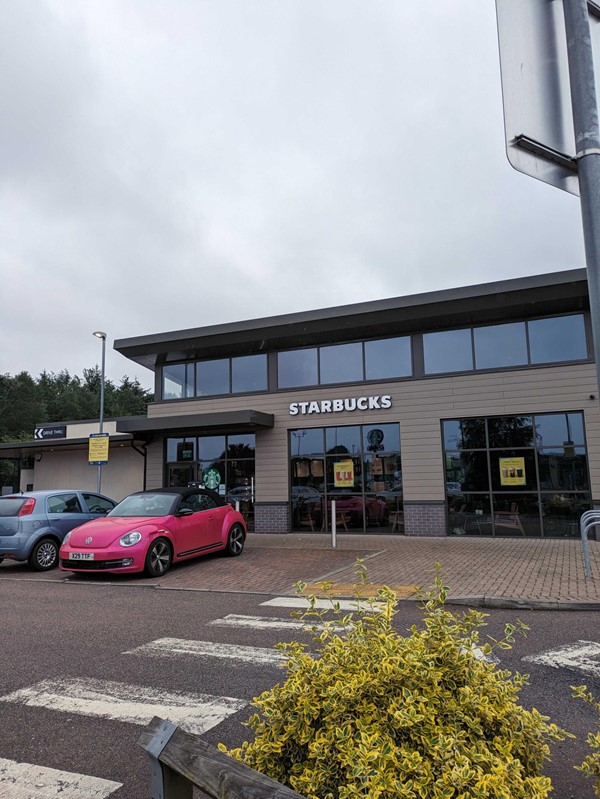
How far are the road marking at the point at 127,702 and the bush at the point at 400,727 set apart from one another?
6.04 feet

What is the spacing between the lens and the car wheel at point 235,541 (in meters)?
12.5

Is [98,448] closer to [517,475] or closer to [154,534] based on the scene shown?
[154,534]

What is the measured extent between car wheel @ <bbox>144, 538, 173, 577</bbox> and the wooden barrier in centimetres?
889

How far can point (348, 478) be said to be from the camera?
17.1 meters

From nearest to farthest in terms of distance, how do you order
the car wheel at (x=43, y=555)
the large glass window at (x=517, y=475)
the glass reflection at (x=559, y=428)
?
the car wheel at (x=43, y=555)
the large glass window at (x=517, y=475)
the glass reflection at (x=559, y=428)

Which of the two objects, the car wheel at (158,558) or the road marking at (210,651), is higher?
the car wheel at (158,558)

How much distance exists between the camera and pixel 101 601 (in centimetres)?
827

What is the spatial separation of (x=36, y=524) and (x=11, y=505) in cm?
64

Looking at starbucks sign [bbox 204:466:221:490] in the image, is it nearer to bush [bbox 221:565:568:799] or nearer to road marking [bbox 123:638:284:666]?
road marking [bbox 123:638:284:666]

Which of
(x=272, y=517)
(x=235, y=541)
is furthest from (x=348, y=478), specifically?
(x=235, y=541)

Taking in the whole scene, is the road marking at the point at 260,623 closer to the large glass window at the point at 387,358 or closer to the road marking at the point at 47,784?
the road marking at the point at 47,784

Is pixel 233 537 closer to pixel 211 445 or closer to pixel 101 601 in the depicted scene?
pixel 101 601

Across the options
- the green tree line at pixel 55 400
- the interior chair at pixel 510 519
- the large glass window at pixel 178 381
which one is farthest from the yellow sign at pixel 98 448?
the green tree line at pixel 55 400

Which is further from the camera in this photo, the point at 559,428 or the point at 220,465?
the point at 220,465
